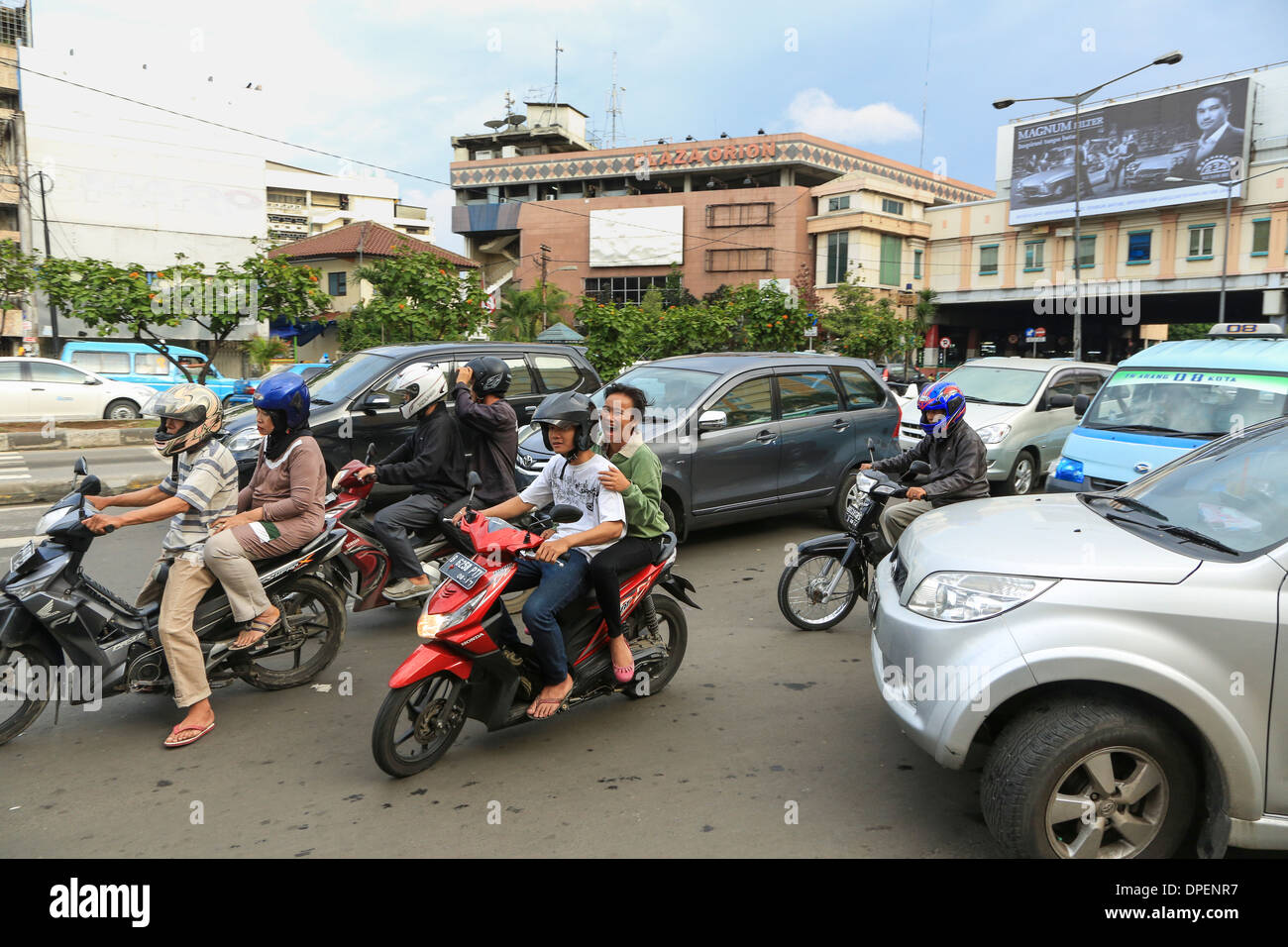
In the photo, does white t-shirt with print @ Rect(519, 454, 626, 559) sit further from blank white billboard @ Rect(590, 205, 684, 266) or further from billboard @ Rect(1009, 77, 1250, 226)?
blank white billboard @ Rect(590, 205, 684, 266)

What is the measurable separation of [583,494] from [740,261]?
5625 centimetres

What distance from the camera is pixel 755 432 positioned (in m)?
8.07

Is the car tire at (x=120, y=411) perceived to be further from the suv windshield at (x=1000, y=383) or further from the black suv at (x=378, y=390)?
the suv windshield at (x=1000, y=383)

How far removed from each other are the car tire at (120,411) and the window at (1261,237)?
150ft

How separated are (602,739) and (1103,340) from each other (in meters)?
56.3

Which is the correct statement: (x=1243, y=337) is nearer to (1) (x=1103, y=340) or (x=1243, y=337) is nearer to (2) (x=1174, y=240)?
(2) (x=1174, y=240)

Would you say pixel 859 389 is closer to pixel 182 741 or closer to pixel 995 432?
pixel 995 432

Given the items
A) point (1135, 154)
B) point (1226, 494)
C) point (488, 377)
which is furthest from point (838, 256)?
point (1226, 494)

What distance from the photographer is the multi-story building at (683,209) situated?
5316 centimetres

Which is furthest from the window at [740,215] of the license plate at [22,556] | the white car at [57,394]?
the license plate at [22,556]

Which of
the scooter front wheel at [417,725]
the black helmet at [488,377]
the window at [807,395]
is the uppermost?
the black helmet at [488,377]

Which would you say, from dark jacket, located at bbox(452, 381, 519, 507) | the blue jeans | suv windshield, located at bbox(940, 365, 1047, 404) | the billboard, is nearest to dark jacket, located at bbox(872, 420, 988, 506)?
dark jacket, located at bbox(452, 381, 519, 507)
